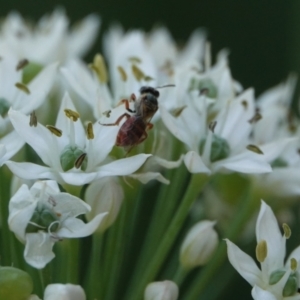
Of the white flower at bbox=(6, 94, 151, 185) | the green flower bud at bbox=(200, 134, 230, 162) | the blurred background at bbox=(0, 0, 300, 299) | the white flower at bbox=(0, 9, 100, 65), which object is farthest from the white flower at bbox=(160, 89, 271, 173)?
the blurred background at bbox=(0, 0, 300, 299)

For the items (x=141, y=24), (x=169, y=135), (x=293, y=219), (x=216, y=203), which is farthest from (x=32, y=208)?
(x=141, y=24)

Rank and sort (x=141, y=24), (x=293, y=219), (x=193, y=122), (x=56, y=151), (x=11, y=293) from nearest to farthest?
1. (x=11, y=293)
2. (x=56, y=151)
3. (x=193, y=122)
4. (x=293, y=219)
5. (x=141, y=24)

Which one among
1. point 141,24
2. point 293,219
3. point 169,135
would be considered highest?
point 169,135

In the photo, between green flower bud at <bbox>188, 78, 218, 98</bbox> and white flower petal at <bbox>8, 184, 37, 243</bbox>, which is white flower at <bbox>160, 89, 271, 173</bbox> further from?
white flower petal at <bbox>8, 184, 37, 243</bbox>

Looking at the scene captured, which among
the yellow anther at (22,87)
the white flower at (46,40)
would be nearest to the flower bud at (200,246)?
the yellow anther at (22,87)

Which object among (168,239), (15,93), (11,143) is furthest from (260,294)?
(15,93)

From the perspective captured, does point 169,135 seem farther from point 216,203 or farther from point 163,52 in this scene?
point 163,52
